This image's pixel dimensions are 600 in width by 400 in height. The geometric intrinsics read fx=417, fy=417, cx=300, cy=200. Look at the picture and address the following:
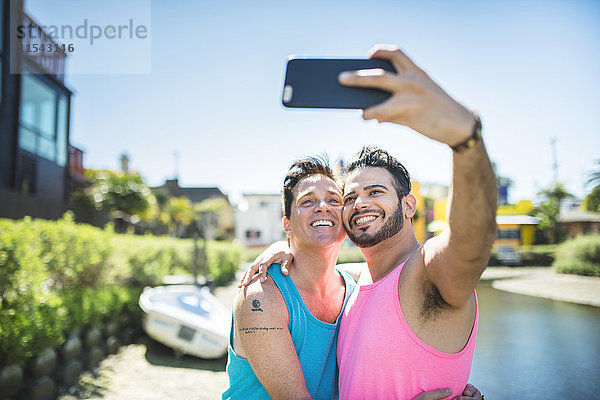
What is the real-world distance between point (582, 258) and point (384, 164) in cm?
2808

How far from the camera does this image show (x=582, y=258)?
81.7 feet

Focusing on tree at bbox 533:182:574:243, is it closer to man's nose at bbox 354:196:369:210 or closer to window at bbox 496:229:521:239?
window at bbox 496:229:521:239

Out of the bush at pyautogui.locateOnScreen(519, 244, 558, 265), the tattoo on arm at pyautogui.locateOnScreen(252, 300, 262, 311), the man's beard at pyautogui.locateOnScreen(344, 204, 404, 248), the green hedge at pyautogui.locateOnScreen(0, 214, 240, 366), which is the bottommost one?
the bush at pyautogui.locateOnScreen(519, 244, 558, 265)

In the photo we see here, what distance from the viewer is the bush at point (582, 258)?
934 inches

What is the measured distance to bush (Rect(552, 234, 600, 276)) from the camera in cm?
2373

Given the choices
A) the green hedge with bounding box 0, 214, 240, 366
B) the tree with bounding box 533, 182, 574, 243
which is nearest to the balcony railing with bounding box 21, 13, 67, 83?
the green hedge with bounding box 0, 214, 240, 366

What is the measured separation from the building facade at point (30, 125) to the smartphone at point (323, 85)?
12.2 metres

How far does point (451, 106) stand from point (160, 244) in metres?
15.2

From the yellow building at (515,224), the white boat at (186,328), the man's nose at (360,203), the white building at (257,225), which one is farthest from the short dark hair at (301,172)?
the white building at (257,225)

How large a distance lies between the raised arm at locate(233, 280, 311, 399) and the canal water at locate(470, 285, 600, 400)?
7076 mm

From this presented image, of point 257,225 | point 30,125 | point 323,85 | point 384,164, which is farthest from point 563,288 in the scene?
point 257,225

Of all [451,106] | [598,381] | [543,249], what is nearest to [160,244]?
[598,381]

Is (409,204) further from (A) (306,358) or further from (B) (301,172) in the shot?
(A) (306,358)

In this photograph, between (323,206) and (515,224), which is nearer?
(323,206)
